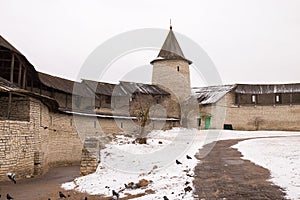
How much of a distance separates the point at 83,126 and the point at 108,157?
9744 millimetres

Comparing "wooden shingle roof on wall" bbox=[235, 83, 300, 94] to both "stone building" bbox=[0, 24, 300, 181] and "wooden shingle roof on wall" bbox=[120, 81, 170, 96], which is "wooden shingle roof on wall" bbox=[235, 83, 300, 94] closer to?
"stone building" bbox=[0, 24, 300, 181]

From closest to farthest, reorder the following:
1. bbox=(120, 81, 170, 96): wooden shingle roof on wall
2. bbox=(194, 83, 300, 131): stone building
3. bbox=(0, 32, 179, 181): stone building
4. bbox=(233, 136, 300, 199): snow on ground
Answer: bbox=(233, 136, 300, 199): snow on ground < bbox=(0, 32, 179, 181): stone building < bbox=(120, 81, 170, 96): wooden shingle roof on wall < bbox=(194, 83, 300, 131): stone building

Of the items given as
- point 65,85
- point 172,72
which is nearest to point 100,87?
point 65,85

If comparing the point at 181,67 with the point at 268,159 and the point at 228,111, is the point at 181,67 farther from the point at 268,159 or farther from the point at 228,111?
the point at 268,159

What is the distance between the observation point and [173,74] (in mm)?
32156

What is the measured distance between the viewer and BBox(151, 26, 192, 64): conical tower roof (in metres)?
32.6

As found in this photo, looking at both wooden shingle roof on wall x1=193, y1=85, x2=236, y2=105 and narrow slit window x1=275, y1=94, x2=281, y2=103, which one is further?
narrow slit window x1=275, y1=94, x2=281, y2=103

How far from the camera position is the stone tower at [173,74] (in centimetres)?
3177

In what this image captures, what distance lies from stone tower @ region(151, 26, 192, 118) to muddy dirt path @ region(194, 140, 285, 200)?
69.5 ft

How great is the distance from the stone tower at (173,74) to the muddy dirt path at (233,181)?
21.2 metres

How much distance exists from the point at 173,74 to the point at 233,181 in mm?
25020

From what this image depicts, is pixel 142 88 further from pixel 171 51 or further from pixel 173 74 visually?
pixel 171 51

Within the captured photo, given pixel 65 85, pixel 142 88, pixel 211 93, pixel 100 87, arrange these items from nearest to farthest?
1. pixel 65 85
2. pixel 100 87
3. pixel 142 88
4. pixel 211 93

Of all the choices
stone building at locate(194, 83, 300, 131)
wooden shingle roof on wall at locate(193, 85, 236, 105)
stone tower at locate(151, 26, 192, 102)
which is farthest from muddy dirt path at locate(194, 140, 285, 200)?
stone tower at locate(151, 26, 192, 102)
